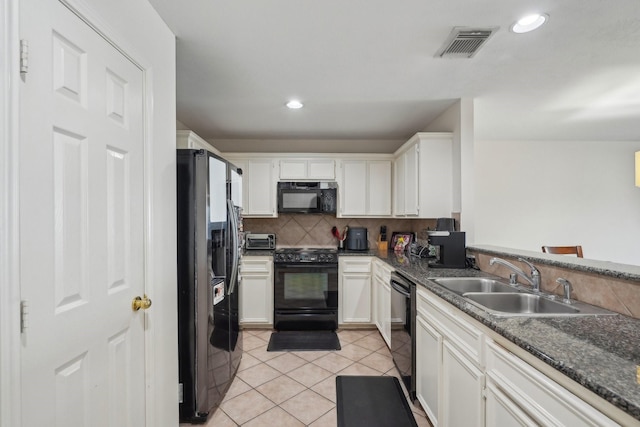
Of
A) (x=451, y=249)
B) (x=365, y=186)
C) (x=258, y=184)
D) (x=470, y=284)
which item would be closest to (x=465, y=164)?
(x=451, y=249)

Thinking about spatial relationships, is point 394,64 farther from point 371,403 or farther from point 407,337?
point 371,403

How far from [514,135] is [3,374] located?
4989 millimetres

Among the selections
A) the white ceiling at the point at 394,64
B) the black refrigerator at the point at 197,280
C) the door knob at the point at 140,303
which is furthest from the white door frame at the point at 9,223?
the black refrigerator at the point at 197,280

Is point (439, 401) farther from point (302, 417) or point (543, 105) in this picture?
point (543, 105)

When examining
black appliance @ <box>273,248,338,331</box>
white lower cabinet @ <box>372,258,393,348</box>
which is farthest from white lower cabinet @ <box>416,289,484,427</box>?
black appliance @ <box>273,248,338,331</box>

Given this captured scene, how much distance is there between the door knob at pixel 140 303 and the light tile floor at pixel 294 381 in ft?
3.59

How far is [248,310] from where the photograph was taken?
3.37 m

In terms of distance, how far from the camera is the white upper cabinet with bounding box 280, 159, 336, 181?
3.72m

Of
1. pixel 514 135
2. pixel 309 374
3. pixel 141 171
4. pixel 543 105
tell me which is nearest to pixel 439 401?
pixel 309 374

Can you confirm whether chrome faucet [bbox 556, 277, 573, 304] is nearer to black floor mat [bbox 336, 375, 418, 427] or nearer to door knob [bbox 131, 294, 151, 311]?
black floor mat [bbox 336, 375, 418, 427]

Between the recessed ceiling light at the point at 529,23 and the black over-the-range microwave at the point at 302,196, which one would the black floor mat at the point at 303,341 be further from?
the recessed ceiling light at the point at 529,23

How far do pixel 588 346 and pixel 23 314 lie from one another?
1694 millimetres

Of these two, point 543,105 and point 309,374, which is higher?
point 543,105

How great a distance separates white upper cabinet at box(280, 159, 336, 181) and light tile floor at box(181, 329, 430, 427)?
1.93 meters
